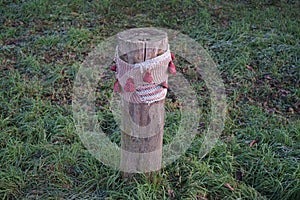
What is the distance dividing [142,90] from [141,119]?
204mm

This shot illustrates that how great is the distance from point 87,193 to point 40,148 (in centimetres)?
72

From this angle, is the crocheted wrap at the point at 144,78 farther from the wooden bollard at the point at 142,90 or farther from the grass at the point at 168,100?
the grass at the point at 168,100

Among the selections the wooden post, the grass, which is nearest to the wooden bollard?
the wooden post

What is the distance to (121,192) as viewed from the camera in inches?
98.1

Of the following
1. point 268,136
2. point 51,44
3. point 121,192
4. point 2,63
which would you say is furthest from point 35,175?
point 51,44

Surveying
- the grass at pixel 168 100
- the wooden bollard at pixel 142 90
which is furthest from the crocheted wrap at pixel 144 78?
the grass at pixel 168 100

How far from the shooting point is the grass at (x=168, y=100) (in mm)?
2590

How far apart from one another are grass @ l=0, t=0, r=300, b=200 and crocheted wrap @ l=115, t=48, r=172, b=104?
635mm

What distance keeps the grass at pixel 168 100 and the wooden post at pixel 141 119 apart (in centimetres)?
15

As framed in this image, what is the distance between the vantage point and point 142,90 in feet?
6.97

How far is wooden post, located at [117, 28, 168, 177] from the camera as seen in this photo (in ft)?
6.70

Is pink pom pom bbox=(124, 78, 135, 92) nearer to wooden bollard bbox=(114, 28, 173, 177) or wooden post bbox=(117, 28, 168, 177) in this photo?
wooden bollard bbox=(114, 28, 173, 177)

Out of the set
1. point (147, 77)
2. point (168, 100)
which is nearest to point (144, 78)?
point (147, 77)

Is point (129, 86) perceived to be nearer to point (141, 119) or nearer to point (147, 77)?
point (147, 77)
